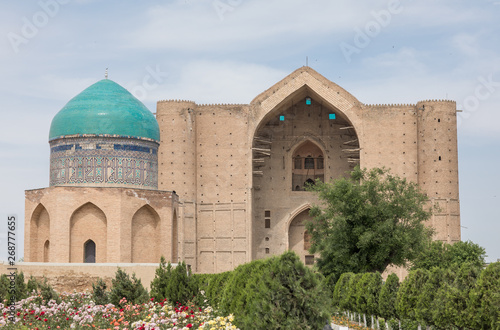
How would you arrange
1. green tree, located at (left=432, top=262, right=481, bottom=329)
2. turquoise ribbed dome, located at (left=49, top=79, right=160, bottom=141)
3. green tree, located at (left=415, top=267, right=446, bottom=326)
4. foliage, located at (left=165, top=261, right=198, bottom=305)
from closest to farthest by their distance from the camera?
green tree, located at (left=432, top=262, right=481, bottom=329) < green tree, located at (left=415, top=267, right=446, bottom=326) < foliage, located at (left=165, top=261, right=198, bottom=305) < turquoise ribbed dome, located at (left=49, top=79, right=160, bottom=141)

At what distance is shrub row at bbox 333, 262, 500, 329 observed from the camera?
9.48 metres

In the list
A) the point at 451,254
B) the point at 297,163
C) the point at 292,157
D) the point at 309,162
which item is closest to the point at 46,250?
the point at 451,254

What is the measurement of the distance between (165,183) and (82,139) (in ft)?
37.8

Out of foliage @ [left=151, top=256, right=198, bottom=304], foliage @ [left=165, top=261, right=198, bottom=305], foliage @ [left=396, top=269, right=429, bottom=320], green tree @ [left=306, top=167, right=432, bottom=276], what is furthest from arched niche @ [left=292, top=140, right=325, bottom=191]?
foliage @ [left=165, top=261, right=198, bottom=305]

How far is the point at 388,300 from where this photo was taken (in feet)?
46.6

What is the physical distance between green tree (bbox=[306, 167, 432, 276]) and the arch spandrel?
870cm

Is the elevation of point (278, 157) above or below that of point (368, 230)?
above

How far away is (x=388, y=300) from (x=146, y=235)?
322 inches

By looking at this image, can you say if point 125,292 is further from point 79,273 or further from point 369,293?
point 79,273

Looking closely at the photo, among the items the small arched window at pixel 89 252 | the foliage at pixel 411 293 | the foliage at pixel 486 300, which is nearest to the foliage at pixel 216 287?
the small arched window at pixel 89 252

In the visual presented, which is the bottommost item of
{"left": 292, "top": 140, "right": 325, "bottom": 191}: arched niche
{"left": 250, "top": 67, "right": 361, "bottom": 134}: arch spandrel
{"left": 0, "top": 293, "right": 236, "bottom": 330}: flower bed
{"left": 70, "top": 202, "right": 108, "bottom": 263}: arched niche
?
{"left": 0, "top": 293, "right": 236, "bottom": 330}: flower bed

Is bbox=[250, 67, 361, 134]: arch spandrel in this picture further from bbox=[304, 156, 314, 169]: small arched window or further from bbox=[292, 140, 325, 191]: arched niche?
bbox=[304, 156, 314, 169]: small arched window

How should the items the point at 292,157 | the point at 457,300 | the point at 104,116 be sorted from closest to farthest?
the point at 457,300, the point at 104,116, the point at 292,157

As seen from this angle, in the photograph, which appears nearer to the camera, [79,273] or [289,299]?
[289,299]
